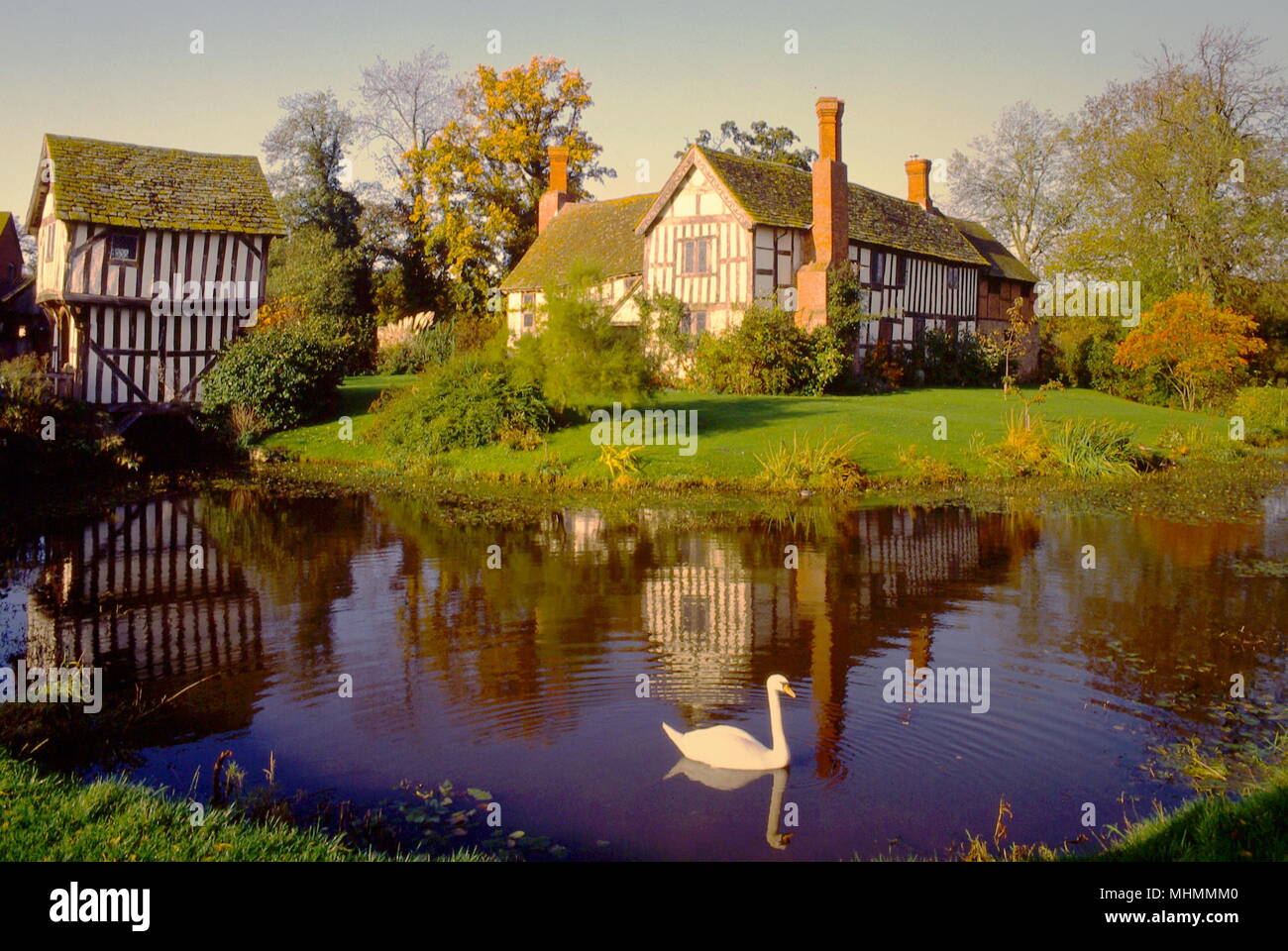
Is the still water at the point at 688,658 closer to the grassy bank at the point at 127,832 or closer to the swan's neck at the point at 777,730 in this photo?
the swan's neck at the point at 777,730

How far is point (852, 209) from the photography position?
133ft

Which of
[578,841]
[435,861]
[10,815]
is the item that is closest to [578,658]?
[578,841]

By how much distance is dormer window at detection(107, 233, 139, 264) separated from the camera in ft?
92.3

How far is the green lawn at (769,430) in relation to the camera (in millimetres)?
23391

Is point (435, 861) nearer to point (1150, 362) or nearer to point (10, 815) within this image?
point (10, 815)

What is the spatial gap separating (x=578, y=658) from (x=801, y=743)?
2913mm

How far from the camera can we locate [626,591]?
13.6m

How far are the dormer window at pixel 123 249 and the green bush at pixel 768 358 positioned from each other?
16.4m

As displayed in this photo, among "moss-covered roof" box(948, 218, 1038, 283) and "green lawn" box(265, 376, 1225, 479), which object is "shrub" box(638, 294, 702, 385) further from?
"moss-covered roof" box(948, 218, 1038, 283)

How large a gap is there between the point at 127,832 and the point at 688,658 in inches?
229
